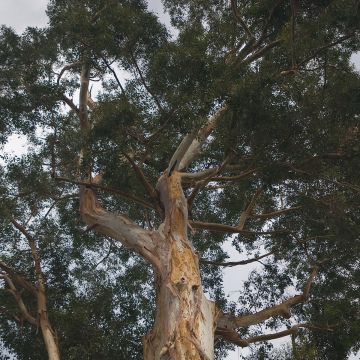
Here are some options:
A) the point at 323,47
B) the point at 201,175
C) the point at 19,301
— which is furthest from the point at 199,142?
the point at 19,301

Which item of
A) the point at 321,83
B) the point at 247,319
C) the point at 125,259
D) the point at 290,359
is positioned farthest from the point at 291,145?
the point at 290,359

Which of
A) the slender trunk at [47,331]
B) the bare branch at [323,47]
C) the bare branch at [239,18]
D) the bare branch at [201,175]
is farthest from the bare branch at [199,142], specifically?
the slender trunk at [47,331]

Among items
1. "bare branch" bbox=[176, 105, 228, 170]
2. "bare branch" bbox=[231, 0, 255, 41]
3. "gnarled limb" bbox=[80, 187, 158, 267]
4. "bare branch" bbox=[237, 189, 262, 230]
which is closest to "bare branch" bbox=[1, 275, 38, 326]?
"gnarled limb" bbox=[80, 187, 158, 267]

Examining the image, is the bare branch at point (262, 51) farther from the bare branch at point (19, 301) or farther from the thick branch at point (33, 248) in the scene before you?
the bare branch at point (19, 301)

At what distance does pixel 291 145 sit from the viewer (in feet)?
28.2

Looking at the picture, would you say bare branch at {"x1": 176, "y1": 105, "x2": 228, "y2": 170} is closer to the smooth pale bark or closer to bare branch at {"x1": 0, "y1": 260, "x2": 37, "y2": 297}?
the smooth pale bark

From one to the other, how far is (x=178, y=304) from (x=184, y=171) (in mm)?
4090

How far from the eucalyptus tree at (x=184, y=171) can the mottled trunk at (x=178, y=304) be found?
22 millimetres

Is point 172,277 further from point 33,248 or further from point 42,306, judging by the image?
point 33,248

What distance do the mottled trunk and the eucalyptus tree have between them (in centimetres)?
2

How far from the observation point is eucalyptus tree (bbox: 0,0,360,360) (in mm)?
7703

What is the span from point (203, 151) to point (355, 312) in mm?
5128

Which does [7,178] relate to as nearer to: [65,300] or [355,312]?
[65,300]

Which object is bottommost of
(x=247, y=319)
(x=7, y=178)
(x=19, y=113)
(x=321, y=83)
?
(x=247, y=319)
